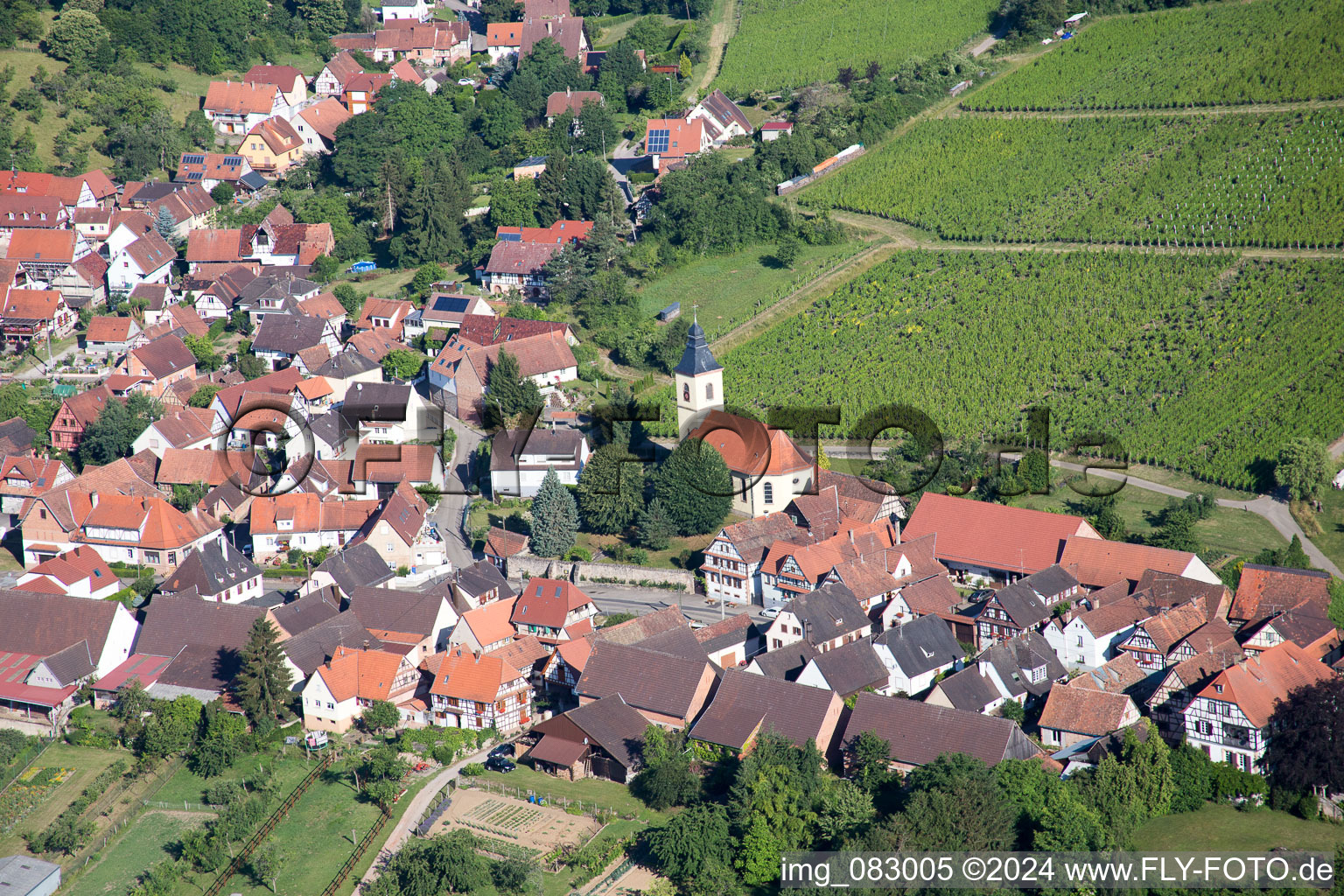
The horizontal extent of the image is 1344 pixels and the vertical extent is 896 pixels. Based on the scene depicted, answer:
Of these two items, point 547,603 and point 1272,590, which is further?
point 547,603

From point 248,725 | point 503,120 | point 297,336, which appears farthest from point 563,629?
point 503,120

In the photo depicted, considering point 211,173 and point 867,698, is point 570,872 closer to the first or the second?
point 867,698

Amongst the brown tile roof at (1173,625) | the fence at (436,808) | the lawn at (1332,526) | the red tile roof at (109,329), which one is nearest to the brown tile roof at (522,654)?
the fence at (436,808)

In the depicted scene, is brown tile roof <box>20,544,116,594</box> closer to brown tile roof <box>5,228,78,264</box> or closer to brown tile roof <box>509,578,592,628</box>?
brown tile roof <box>509,578,592,628</box>

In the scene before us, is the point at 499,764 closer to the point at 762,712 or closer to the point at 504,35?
the point at 762,712

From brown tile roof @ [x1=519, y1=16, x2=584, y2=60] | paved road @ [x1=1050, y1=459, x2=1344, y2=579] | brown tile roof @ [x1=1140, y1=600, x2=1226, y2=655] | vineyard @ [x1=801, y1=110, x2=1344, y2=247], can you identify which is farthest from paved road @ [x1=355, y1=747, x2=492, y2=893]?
brown tile roof @ [x1=519, y1=16, x2=584, y2=60]

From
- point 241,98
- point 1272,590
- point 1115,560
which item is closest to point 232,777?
point 1115,560
